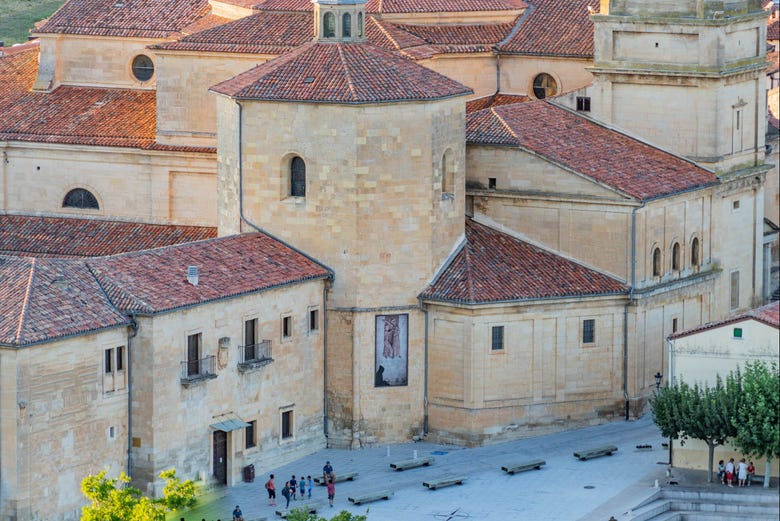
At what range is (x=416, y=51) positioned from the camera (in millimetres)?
84188

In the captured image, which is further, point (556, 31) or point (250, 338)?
point (556, 31)

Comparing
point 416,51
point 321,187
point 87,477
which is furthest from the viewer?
point 416,51

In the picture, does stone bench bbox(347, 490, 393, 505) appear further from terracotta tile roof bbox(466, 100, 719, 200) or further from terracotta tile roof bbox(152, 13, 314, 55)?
terracotta tile roof bbox(152, 13, 314, 55)

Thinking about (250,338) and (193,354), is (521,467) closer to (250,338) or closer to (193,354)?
(250,338)

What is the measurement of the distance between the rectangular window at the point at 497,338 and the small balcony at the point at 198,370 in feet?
30.9

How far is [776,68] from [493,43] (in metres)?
20.8

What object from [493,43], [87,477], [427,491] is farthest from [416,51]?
[87,477]

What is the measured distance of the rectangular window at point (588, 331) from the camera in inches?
3036

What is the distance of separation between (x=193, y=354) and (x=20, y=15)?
62.2 meters

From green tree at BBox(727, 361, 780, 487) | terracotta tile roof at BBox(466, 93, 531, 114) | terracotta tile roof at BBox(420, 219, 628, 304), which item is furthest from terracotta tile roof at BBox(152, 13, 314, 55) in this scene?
green tree at BBox(727, 361, 780, 487)

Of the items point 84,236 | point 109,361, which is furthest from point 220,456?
point 84,236

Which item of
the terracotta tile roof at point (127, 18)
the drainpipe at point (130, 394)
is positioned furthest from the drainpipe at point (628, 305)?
the terracotta tile roof at point (127, 18)

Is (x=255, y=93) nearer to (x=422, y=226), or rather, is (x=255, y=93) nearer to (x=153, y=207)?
(x=422, y=226)

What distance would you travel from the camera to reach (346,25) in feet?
254
